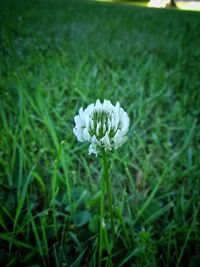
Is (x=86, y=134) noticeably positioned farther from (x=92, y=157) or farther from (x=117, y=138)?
(x=92, y=157)

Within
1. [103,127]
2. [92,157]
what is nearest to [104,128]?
[103,127]

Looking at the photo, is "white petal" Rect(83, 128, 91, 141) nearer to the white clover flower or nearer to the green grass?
the white clover flower

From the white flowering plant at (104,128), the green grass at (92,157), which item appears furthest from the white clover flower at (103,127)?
the green grass at (92,157)

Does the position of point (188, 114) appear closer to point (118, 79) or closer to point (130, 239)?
point (118, 79)

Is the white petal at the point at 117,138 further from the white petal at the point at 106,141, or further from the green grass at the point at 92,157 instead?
the green grass at the point at 92,157

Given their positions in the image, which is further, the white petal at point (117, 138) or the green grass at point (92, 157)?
the green grass at point (92, 157)

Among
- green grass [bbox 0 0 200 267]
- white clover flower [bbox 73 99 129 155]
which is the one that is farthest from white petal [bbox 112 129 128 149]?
green grass [bbox 0 0 200 267]
